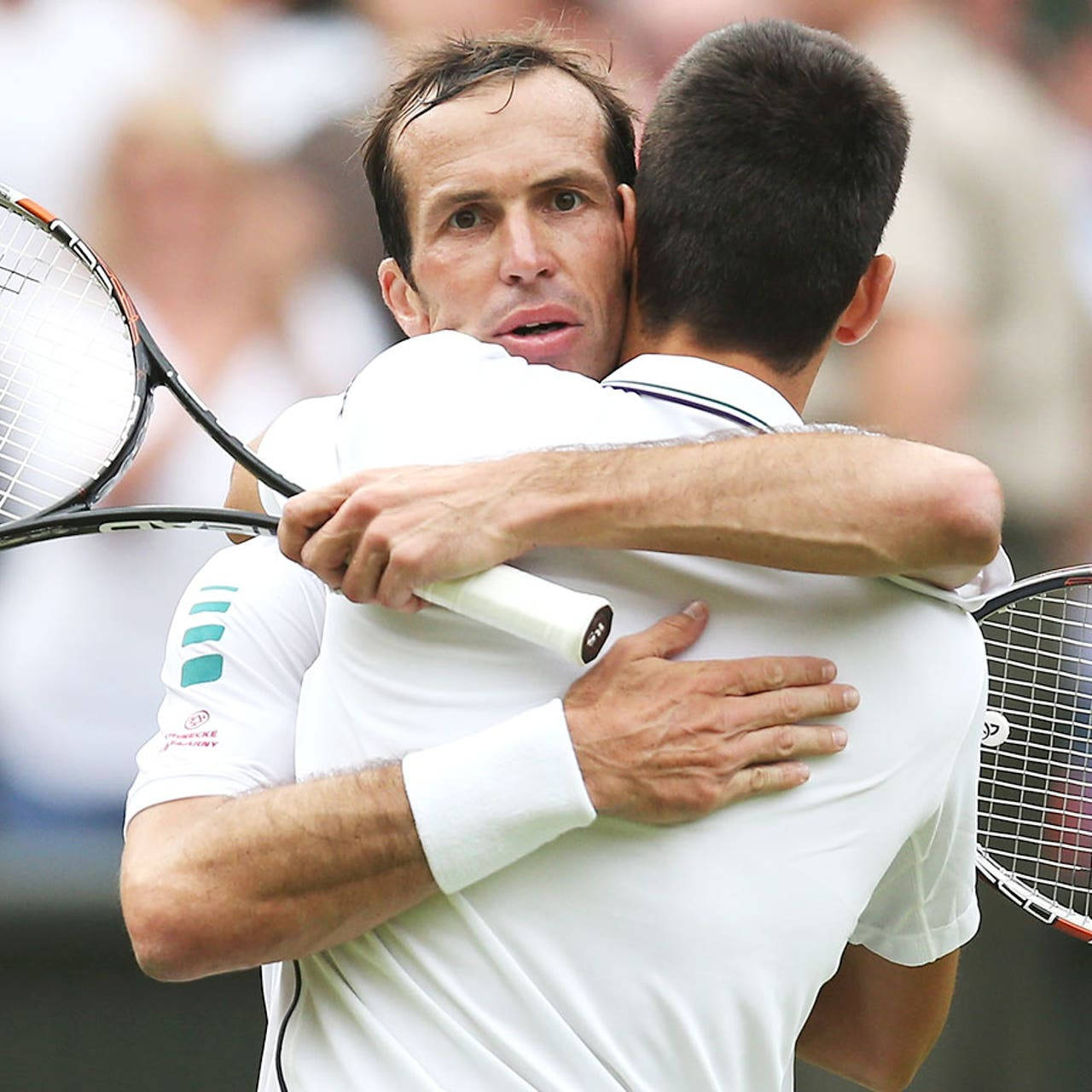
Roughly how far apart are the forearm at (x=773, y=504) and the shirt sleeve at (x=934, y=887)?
255 mm

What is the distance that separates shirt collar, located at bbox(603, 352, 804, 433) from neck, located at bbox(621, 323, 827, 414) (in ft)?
0.04

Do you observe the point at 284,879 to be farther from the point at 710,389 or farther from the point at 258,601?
the point at 710,389

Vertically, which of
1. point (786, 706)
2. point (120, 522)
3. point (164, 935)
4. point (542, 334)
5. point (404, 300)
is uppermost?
point (404, 300)

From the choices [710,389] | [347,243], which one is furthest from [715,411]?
[347,243]

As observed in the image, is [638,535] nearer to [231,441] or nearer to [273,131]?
[231,441]

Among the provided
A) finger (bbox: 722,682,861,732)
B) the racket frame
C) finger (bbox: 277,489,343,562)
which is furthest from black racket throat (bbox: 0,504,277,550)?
finger (bbox: 722,682,861,732)


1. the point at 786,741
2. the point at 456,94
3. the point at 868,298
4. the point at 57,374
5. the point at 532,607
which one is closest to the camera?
the point at 532,607

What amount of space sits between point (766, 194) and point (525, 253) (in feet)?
1.37

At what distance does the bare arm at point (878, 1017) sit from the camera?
2.18 metres

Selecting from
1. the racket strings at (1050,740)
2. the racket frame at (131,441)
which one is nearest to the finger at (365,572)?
the racket frame at (131,441)

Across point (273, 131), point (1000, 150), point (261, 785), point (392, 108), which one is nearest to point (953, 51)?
point (1000, 150)

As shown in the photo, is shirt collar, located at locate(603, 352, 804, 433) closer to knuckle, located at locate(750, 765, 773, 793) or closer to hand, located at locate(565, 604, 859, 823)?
hand, located at locate(565, 604, 859, 823)

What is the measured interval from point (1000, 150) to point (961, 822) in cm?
241

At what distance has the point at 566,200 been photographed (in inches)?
87.2
